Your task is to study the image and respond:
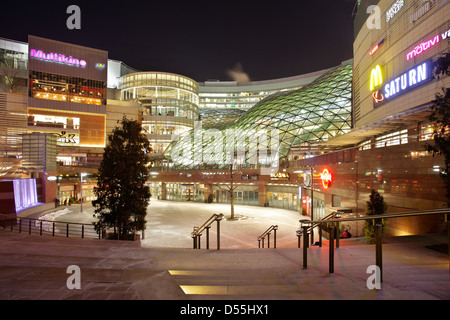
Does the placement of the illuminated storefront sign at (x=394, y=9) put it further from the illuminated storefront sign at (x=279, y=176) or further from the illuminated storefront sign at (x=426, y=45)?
the illuminated storefront sign at (x=279, y=176)

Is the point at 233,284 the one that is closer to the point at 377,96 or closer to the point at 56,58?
the point at 377,96

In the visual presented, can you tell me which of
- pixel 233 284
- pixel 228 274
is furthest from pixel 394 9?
pixel 233 284

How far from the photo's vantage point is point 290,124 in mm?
40438

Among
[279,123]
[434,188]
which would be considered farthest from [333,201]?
[279,123]

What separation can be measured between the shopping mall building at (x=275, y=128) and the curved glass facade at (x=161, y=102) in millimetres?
297

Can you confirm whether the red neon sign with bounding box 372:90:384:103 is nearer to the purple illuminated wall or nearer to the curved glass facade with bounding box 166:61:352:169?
the curved glass facade with bounding box 166:61:352:169

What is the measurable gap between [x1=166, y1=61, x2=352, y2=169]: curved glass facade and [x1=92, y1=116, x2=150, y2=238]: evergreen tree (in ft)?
64.5

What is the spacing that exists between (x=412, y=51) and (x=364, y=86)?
8.55 metres

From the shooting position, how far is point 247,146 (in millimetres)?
43750

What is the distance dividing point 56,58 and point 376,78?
2347 inches

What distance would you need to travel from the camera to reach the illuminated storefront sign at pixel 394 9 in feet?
56.3

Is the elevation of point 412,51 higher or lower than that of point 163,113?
lower

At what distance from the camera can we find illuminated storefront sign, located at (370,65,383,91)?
778 inches
